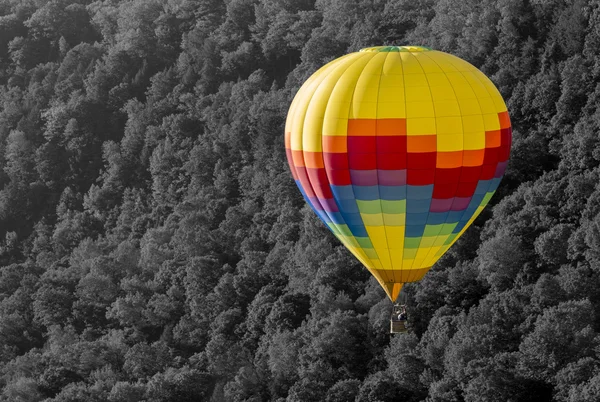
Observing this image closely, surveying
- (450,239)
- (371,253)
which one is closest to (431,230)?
(450,239)

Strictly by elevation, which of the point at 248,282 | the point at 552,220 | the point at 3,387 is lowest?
the point at 3,387

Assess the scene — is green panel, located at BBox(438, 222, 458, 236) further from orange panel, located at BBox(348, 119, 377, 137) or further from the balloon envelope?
orange panel, located at BBox(348, 119, 377, 137)

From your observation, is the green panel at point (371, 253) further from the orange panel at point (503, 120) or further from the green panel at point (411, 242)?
the orange panel at point (503, 120)

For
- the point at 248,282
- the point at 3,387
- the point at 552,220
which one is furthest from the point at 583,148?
the point at 3,387

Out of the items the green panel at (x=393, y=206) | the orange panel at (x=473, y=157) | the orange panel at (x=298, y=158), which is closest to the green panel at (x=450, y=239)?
the green panel at (x=393, y=206)

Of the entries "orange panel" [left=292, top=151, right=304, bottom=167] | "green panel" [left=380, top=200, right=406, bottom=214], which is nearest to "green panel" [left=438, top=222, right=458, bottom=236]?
"green panel" [left=380, top=200, right=406, bottom=214]

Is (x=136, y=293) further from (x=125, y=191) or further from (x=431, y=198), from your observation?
(x=431, y=198)
